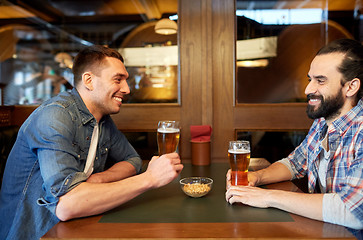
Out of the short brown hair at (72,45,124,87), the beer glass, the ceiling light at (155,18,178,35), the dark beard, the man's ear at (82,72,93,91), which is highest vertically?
the ceiling light at (155,18,178,35)

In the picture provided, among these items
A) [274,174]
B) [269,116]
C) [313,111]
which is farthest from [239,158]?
[269,116]

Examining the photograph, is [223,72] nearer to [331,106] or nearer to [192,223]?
[331,106]

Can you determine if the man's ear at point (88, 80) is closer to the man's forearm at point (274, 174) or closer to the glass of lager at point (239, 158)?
the glass of lager at point (239, 158)

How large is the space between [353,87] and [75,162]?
1.23 metres

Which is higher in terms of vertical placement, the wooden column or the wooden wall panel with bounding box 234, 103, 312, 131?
the wooden column

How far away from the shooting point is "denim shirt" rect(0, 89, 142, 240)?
117 cm

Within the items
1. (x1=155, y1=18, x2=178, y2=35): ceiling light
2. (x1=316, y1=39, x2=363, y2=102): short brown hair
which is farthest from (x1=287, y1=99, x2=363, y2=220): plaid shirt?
(x1=155, y1=18, x2=178, y2=35): ceiling light

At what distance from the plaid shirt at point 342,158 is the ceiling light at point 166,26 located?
1.30 meters

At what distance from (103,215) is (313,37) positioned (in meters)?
2.79

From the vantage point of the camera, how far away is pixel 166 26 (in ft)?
Answer: 8.21

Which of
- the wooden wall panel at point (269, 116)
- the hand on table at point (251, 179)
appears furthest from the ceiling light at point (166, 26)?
the hand on table at point (251, 179)

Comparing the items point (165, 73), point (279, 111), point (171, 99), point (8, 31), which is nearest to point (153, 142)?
point (171, 99)

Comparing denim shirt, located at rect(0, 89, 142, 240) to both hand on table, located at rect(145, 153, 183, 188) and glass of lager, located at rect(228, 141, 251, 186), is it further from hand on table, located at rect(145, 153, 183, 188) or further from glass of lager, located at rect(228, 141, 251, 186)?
glass of lager, located at rect(228, 141, 251, 186)

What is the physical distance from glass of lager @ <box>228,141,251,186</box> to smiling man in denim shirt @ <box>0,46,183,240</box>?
23cm
